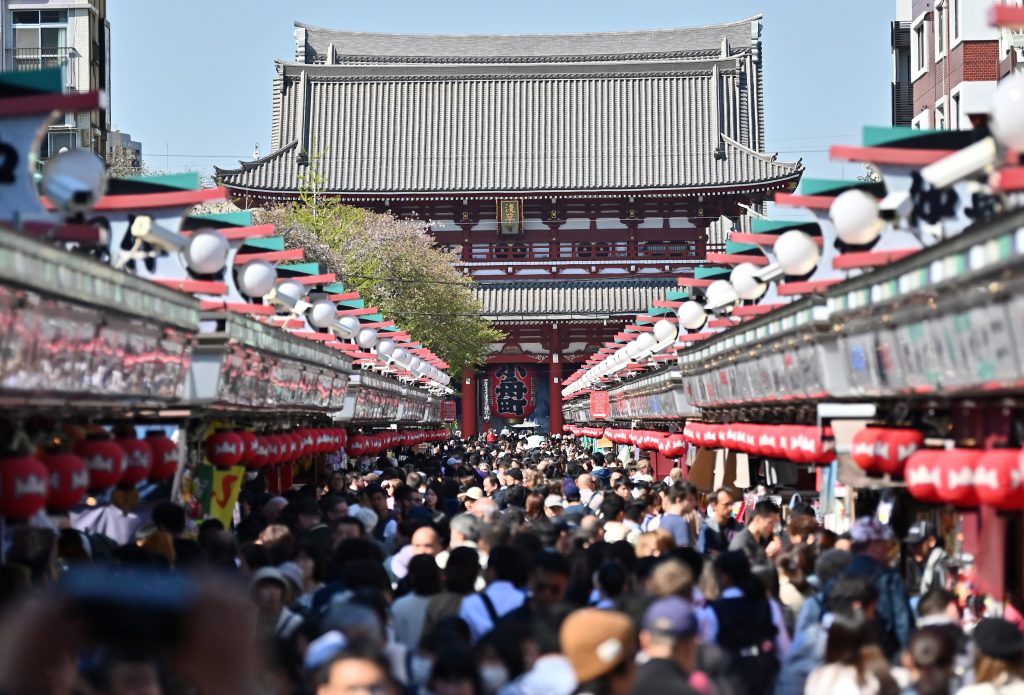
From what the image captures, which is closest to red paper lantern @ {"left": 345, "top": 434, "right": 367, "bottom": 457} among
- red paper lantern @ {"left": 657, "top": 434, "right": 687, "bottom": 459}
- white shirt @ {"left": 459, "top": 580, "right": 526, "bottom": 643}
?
red paper lantern @ {"left": 657, "top": 434, "right": 687, "bottom": 459}

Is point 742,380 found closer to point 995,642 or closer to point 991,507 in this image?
point 991,507

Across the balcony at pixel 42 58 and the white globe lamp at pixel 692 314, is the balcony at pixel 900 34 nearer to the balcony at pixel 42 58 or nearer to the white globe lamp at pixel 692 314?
the balcony at pixel 42 58

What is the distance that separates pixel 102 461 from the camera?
13328mm

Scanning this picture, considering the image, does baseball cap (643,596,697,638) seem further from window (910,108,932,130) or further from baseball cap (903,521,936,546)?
window (910,108,932,130)

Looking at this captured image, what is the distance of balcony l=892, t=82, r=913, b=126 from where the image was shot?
50188 millimetres

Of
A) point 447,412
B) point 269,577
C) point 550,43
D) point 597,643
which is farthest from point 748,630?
point 550,43

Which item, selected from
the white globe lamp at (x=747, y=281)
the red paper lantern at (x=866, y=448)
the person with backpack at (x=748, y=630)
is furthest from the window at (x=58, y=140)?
the person with backpack at (x=748, y=630)

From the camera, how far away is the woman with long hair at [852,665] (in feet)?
26.9

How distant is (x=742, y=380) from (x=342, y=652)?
13567 millimetres

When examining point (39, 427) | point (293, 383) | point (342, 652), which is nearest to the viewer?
point (342, 652)

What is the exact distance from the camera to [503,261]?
222 feet

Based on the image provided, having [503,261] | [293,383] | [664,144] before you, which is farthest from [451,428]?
[293,383]

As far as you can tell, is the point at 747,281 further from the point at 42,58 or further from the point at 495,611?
the point at 42,58

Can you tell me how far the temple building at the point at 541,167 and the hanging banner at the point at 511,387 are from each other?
2.3 inches
